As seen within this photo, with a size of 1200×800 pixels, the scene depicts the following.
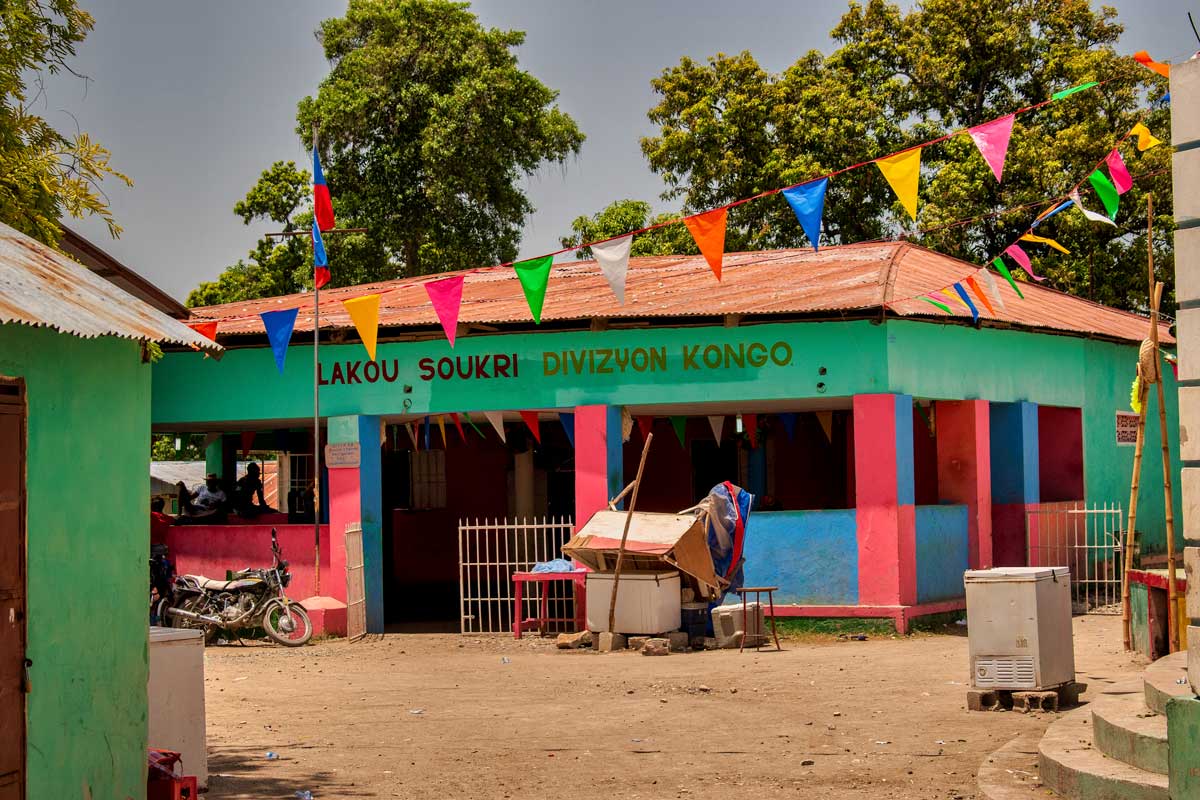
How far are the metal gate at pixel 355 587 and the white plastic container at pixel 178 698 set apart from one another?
9629mm

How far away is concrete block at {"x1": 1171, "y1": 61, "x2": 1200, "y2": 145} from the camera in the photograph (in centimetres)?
741

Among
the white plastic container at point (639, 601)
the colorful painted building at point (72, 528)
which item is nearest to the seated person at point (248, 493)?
the white plastic container at point (639, 601)

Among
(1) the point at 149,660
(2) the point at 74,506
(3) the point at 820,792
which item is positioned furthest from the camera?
(3) the point at 820,792

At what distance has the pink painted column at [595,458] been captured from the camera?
18.0 metres

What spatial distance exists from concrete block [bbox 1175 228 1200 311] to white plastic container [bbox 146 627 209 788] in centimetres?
555

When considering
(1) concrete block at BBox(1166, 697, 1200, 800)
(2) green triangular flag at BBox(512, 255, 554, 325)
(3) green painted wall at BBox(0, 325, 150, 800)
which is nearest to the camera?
(3) green painted wall at BBox(0, 325, 150, 800)

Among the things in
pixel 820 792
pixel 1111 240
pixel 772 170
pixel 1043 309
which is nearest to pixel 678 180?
pixel 772 170

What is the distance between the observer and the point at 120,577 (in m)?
7.61

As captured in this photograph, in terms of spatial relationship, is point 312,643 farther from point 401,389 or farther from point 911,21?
point 911,21

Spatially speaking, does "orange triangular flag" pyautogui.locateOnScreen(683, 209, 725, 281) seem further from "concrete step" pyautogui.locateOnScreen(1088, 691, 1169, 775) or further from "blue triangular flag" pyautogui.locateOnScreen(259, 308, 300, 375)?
"concrete step" pyautogui.locateOnScreen(1088, 691, 1169, 775)

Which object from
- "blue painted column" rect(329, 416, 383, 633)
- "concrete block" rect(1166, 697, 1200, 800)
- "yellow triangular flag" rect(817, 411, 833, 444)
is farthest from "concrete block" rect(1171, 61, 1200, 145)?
"yellow triangular flag" rect(817, 411, 833, 444)

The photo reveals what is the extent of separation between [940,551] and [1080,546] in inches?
121

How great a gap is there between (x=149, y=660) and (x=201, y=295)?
32495 millimetres

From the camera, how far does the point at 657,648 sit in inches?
612
